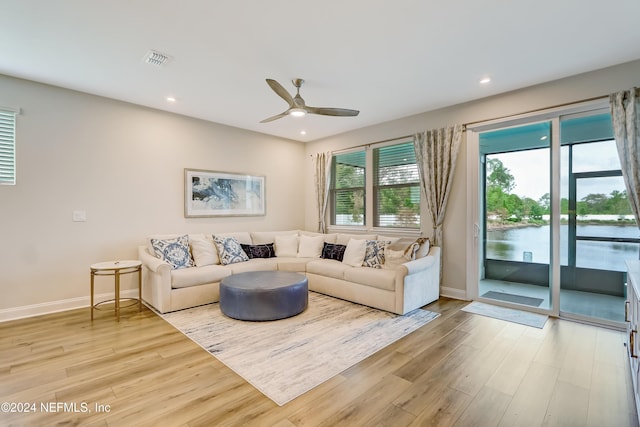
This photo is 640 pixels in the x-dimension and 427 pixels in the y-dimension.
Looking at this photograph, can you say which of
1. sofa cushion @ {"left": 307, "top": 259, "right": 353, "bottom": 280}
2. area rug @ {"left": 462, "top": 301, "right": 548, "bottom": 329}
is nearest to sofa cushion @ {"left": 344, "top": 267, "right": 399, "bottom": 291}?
sofa cushion @ {"left": 307, "top": 259, "right": 353, "bottom": 280}

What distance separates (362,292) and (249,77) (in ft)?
9.97

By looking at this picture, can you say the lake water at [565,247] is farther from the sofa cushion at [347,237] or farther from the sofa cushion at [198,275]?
the sofa cushion at [198,275]

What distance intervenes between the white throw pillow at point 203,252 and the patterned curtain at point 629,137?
5.10 meters

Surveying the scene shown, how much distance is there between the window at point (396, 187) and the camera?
496 cm

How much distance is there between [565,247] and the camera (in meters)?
3.56

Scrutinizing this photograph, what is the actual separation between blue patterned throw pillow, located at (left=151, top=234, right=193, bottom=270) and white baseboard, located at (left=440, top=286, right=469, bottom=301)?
3767 mm

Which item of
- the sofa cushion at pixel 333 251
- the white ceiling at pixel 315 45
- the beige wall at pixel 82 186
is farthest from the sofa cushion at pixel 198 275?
→ the white ceiling at pixel 315 45

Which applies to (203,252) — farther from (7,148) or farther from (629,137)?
(629,137)

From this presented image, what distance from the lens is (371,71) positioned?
335 centimetres

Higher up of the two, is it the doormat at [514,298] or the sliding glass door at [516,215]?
the sliding glass door at [516,215]

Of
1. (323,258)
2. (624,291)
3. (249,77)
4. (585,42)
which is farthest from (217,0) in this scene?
(624,291)

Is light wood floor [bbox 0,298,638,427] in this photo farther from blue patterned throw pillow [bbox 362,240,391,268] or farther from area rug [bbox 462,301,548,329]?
blue patterned throw pillow [bbox 362,240,391,268]

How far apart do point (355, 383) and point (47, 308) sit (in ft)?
12.9

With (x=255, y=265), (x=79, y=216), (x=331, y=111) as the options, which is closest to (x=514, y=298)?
(x=331, y=111)
